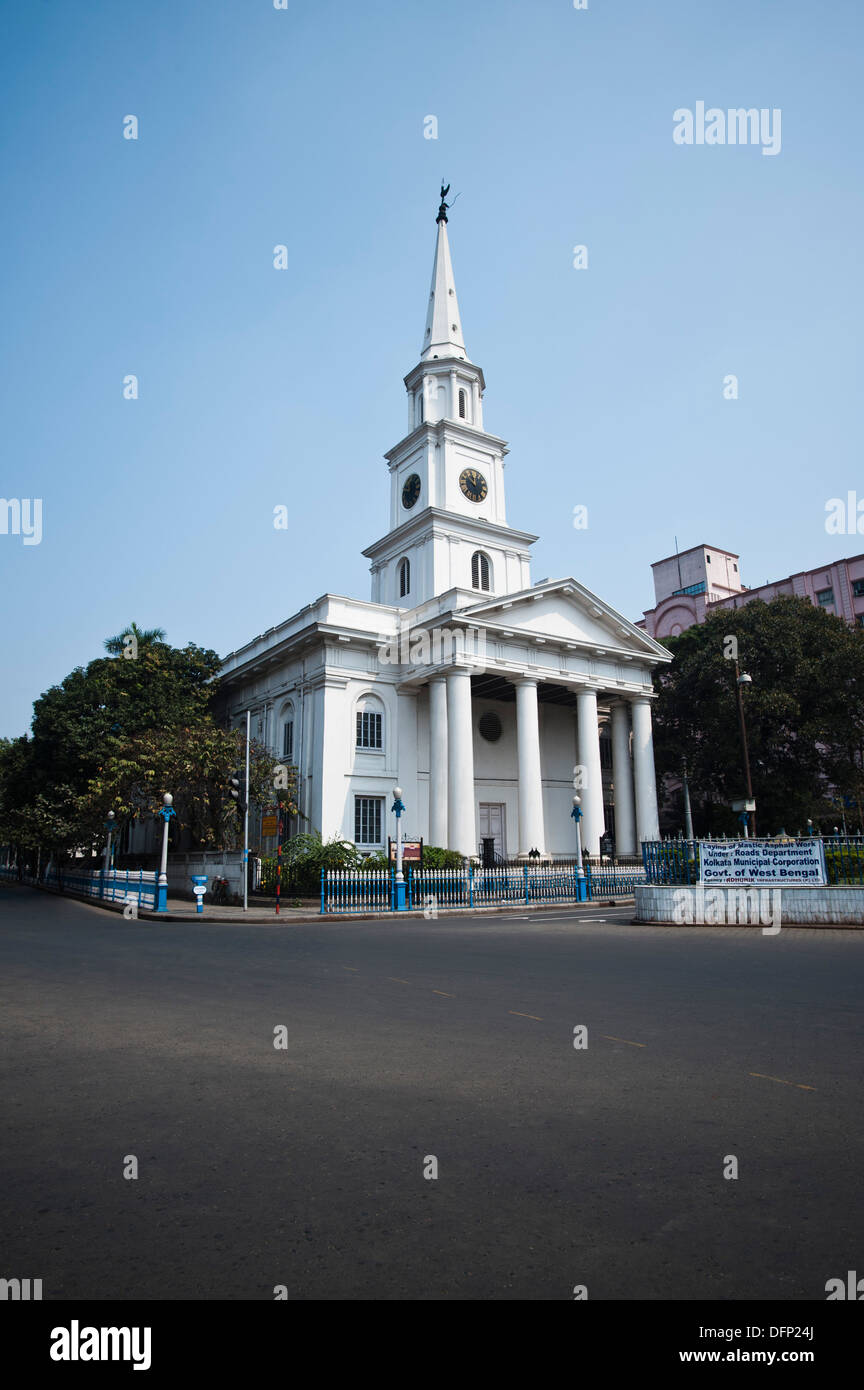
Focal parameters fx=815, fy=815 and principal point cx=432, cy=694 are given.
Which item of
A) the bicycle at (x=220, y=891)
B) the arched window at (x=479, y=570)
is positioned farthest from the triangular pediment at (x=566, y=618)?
the bicycle at (x=220, y=891)

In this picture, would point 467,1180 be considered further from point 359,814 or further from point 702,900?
point 359,814

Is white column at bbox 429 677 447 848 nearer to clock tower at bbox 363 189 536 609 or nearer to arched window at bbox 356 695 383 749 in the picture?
arched window at bbox 356 695 383 749

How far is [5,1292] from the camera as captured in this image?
2.70 metres

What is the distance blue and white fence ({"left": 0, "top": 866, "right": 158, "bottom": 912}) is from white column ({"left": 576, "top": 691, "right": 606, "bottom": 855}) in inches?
711

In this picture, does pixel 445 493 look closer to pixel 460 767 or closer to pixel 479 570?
pixel 479 570

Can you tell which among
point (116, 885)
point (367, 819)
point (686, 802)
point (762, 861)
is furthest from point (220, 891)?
point (686, 802)

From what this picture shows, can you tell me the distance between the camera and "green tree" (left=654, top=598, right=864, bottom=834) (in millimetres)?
36500

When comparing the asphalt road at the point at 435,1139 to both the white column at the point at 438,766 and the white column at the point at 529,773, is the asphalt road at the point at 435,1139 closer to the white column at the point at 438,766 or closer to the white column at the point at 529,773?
the white column at the point at 438,766

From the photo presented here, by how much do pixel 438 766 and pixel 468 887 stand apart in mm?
8200

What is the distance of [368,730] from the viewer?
35750 mm

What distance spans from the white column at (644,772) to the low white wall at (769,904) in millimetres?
20594

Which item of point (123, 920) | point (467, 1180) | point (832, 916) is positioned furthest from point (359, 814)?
point (467, 1180)

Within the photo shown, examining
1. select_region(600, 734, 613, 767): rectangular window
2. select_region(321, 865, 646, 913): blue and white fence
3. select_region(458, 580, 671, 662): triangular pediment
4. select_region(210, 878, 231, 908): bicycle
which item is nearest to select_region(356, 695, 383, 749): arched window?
select_region(458, 580, 671, 662): triangular pediment
